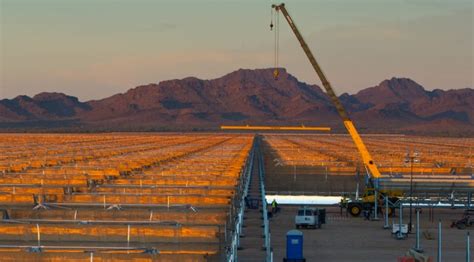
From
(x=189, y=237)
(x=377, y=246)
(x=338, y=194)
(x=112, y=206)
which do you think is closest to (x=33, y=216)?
(x=112, y=206)

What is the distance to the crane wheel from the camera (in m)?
44.4

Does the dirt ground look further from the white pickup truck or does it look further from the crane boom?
the crane boom

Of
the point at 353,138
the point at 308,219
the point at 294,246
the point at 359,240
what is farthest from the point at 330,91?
the point at 294,246

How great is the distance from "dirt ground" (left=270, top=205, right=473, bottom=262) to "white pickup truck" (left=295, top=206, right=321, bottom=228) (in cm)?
32

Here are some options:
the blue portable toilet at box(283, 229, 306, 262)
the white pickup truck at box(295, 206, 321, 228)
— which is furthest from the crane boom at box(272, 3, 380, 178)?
the blue portable toilet at box(283, 229, 306, 262)

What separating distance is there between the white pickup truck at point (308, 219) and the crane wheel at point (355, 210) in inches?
215

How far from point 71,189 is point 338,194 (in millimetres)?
28039

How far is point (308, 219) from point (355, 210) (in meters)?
6.77

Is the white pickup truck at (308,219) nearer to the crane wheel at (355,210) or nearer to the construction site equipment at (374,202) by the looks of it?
the crane wheel at (355,210)

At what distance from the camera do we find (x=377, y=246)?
1316 inches

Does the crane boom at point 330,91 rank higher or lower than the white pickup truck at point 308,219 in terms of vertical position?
higher

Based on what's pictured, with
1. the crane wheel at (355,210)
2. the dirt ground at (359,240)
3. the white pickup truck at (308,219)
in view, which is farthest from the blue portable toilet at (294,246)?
the crane wheel at (355,210)

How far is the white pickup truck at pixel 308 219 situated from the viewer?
3834cm

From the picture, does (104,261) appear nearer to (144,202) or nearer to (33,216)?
(33,216)
